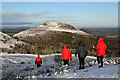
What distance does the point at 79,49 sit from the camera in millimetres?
7840

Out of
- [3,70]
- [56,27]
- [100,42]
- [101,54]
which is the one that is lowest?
[3,70]

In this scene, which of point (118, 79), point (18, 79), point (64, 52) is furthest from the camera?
point (64, 52)

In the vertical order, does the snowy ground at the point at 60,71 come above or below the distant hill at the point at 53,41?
below

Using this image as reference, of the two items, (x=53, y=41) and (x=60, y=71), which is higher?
(x=53, y=41)

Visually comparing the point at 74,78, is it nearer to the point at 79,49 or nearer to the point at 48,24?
the point at 79,49

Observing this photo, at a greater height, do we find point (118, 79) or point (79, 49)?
point (79, 49)

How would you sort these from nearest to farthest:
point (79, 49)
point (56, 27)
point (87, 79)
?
point (87, 79) < point (79, 49) < point (56, 27)

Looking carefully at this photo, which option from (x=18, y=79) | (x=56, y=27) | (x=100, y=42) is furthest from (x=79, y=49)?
(x=56, y=27)

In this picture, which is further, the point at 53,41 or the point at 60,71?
the point at 53,41

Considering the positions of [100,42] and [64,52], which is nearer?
[100,42]

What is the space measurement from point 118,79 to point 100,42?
2.89 meters

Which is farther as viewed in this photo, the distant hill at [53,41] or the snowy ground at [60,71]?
the distant hill at [53,41]

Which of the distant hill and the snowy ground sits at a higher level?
the distant hill

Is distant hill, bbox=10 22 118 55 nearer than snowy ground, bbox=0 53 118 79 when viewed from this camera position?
No
